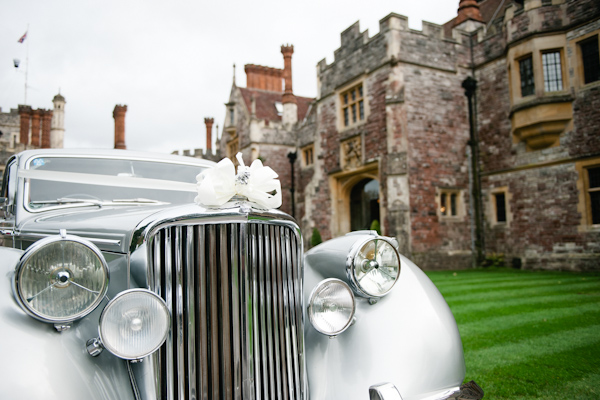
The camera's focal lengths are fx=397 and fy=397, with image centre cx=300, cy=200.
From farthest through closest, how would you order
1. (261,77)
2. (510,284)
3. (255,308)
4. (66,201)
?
(261,77)
(510,284)
(66,201)
(255,308)

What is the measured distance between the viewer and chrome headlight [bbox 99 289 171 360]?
158 cm

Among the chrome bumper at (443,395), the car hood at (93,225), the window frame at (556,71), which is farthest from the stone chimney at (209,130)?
the chrome bumper at (443,395)

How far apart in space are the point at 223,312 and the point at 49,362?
0.68m

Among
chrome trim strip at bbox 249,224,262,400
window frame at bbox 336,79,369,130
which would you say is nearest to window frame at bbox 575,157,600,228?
window frame at bbox 336,79,369,130

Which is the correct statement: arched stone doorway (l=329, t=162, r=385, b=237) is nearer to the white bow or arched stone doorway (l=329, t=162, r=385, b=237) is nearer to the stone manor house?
the stone manor house

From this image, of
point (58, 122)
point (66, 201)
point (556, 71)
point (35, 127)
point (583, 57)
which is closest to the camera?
point (66, 201)

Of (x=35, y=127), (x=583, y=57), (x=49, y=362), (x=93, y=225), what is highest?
(x=35, y=127)

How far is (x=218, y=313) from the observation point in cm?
180

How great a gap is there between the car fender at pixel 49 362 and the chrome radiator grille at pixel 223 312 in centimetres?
19

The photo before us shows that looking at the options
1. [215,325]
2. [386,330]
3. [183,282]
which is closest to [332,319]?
[386,330]

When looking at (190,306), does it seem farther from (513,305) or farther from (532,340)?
(513,305)

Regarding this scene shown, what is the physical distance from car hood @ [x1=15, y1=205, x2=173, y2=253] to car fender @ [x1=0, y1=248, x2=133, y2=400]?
0.41 m

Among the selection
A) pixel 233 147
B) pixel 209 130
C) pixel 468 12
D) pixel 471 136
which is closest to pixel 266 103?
pixel 233 147

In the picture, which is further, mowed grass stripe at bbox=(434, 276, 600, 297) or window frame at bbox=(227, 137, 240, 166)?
window frame at bbox=(227, 137, 240, 166)
